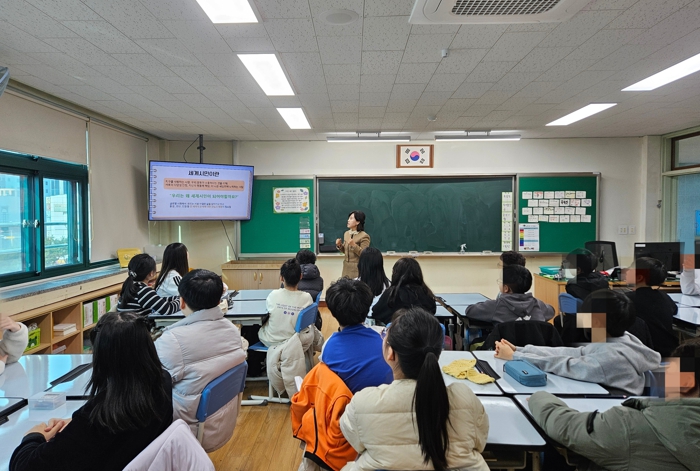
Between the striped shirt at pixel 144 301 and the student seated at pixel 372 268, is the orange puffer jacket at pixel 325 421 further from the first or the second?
the student seated at pixel 372 268

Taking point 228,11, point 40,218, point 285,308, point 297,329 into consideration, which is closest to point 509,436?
point 297,329

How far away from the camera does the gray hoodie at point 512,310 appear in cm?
266

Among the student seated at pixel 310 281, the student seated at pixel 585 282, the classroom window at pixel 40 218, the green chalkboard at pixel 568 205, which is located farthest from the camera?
the green chalkboard at pixel 568 205

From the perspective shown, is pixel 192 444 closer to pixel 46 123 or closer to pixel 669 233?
pixel 46 123

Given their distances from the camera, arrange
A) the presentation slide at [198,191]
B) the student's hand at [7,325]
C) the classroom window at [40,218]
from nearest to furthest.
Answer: the student's hand at [7,325]
the classroom window at [40,218]
the presentation slide at [198,191]

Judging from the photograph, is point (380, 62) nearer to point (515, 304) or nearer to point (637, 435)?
point (515, 304)

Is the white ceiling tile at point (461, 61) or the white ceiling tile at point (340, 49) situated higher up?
the white ceiling tile at point (461, 61)

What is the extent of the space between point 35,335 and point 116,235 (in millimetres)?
1861

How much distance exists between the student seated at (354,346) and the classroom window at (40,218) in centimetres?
340

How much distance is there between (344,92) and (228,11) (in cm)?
163

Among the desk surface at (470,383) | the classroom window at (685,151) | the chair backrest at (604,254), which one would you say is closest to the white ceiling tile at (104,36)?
the desk surface at (470,383)

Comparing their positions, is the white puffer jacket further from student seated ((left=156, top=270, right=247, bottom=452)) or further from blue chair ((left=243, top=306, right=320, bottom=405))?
blue chair ((left=243, top=306, right=320, bottom=405))

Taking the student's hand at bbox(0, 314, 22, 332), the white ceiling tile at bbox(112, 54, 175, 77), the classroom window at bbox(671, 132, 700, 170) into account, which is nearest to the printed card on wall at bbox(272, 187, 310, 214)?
the white ceiling tile at bbox(112, 54, 175, 77)

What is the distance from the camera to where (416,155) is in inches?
237
